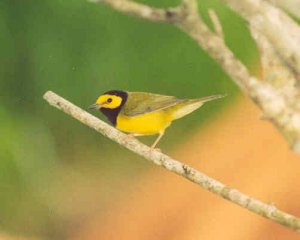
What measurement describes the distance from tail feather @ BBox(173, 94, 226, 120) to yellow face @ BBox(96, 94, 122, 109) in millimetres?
113

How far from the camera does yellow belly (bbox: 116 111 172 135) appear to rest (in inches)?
52.9

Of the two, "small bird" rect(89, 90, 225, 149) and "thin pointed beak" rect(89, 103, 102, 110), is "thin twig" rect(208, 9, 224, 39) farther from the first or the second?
"thin pointed beak" rect(89, 103, 102, 110)

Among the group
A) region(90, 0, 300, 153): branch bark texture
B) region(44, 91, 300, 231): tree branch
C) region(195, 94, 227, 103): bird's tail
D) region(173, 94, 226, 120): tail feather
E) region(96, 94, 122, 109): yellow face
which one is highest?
region(90, 0, 300, 153): branch bark texture

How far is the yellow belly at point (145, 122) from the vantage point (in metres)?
1.34

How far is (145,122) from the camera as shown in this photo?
1344 mm

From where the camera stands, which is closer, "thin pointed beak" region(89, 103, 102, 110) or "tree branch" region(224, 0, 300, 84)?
"tree branch" region(224, 0, 300, 84)

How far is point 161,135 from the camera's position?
4.57ft

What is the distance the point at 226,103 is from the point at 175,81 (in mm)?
109

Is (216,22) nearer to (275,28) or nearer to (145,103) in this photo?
(275,28)

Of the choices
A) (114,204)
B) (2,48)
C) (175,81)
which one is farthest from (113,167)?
(2,48)

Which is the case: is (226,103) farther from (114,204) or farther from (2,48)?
(2,48)

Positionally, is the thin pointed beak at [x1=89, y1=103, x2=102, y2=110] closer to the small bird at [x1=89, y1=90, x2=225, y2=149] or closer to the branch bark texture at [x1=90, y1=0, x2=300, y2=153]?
the small bird at [x1=89, y1=90, x2=225, y2=149]

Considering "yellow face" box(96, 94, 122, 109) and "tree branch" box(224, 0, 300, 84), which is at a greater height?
"tree branch" box(224, 0, 300, 84)

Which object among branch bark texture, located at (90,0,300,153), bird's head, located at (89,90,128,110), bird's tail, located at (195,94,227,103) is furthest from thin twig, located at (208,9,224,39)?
bird's head, located at (89,90,128,110)
